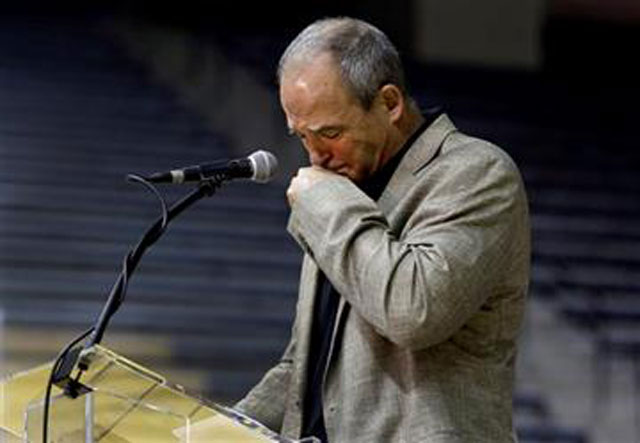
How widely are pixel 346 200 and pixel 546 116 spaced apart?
22.1ft

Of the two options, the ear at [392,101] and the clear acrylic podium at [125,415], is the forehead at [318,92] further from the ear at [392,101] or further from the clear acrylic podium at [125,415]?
the clear acrylic podium at [125,415]

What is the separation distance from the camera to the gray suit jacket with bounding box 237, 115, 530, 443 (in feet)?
5.33

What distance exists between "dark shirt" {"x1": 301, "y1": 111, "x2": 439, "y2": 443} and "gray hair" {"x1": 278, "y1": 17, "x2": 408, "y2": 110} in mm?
96

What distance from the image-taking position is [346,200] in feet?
5.50

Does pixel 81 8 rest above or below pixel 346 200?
below

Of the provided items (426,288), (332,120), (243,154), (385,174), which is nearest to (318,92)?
(332,120)

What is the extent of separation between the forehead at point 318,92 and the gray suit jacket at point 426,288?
76 mm

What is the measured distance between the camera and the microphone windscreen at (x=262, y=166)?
171cm

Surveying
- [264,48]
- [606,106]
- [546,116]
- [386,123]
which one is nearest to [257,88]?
[264,48]

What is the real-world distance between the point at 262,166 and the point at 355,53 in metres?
0.16

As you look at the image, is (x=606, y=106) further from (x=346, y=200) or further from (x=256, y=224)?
(x=346, y=200)

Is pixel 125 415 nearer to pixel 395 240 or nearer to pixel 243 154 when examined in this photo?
pixel 395 240

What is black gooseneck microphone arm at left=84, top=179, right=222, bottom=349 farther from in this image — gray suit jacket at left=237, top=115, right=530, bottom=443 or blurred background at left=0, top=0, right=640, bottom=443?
blurred background at left=0, top=0, right=640, bottom=443

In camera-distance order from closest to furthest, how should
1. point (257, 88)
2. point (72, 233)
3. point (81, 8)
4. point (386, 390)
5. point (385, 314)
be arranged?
point (385, 314)
point (386, 390)
point (72, 233)
point (257, 88)
point (81, 8)
